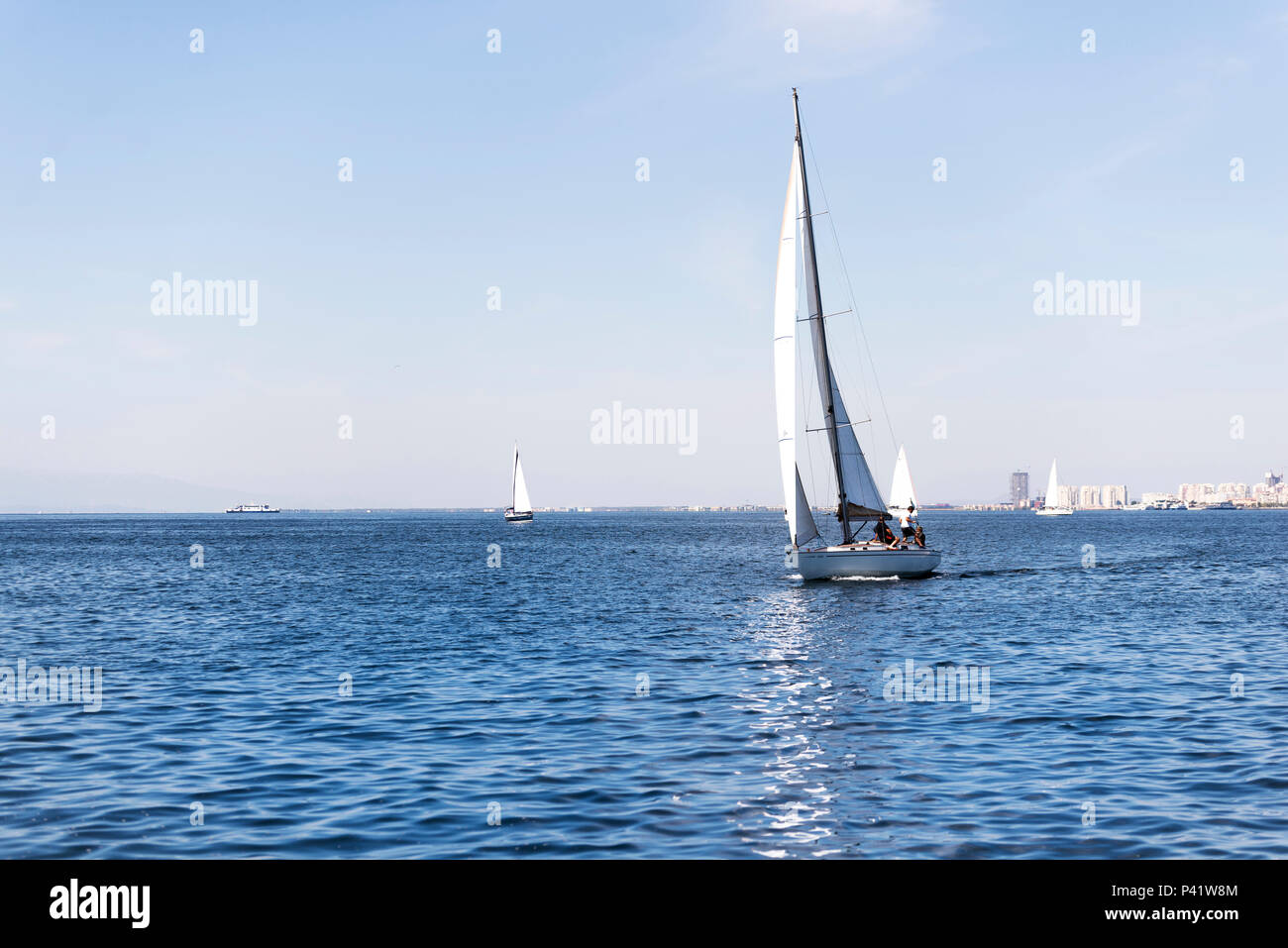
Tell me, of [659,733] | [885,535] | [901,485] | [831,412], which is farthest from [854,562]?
[901,485]

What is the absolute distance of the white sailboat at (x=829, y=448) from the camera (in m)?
44.2

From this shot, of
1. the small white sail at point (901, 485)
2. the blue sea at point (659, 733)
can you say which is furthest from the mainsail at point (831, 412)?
the small white sail at point (901, 485)

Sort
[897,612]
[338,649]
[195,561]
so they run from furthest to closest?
[195,561]
[897,612]
[338,649]

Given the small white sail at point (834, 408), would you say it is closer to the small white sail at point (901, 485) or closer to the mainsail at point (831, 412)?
the mainsail at point (831, 412)

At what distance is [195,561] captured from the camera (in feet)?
267

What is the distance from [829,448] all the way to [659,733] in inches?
1222

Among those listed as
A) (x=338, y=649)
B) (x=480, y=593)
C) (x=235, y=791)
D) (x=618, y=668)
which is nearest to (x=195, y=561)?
(x=480, y=593)

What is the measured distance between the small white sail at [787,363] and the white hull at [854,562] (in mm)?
1716

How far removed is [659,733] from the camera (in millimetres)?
17469

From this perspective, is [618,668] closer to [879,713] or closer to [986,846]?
[879,713]

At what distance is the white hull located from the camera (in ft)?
146
